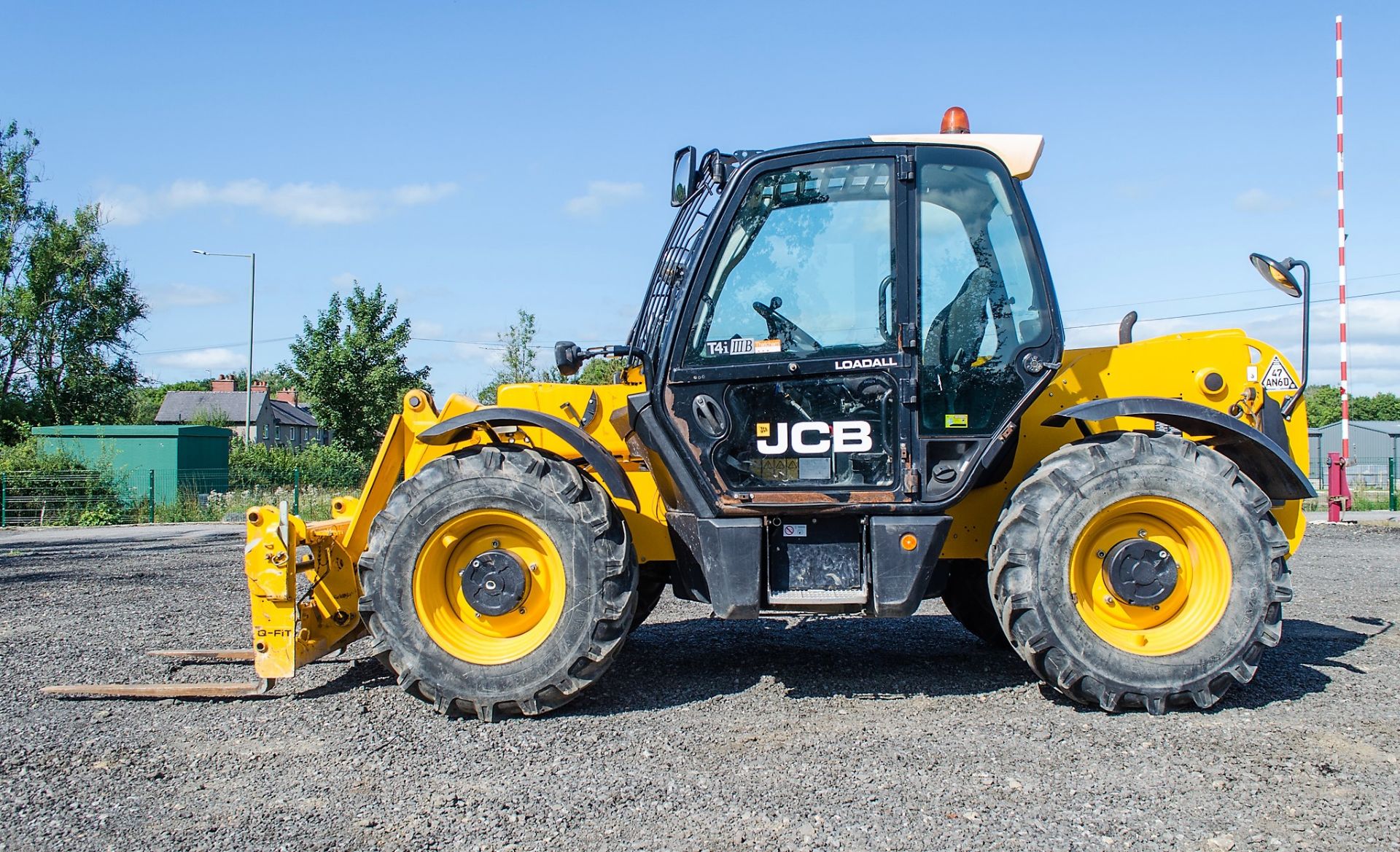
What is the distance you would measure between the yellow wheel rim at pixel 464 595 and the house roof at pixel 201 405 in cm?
6878

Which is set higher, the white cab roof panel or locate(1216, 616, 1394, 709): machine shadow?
the white cab roof panel

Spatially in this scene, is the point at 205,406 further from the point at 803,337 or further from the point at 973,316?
the point at 973,316

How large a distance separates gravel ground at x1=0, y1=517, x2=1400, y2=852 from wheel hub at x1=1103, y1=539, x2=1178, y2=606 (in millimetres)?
549

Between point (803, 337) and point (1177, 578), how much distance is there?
2.09 meters

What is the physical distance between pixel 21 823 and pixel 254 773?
0.79 metres

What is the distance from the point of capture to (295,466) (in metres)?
30.9

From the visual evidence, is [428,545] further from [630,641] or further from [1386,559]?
[1386,559]

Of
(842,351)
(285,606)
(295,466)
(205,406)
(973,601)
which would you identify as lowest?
(295,466)

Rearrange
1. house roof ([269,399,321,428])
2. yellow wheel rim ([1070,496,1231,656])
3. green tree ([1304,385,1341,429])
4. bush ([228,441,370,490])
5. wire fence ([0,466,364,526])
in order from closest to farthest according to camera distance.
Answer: yellow wheel rim ([1070,496,1231,656])
wire fence ([0,466,364,526])
bush ([228,441,370,490])
green tree ([1304,385,1341,429])
house roof ([269,399,321,428])

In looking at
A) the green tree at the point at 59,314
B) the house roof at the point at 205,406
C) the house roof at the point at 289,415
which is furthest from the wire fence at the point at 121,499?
the house roof at the point at 289,415

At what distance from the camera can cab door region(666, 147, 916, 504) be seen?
195 inches

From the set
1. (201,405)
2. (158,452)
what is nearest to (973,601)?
(158,452)

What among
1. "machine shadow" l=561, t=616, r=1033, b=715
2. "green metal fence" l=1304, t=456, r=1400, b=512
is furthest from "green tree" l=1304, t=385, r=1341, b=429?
"machine shadow" l=561, t=616, r=1033, b=715

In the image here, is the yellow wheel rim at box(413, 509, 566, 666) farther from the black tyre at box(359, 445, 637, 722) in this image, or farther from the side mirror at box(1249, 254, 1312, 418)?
the side mirror at box(1249, 254, 1312, 418)
